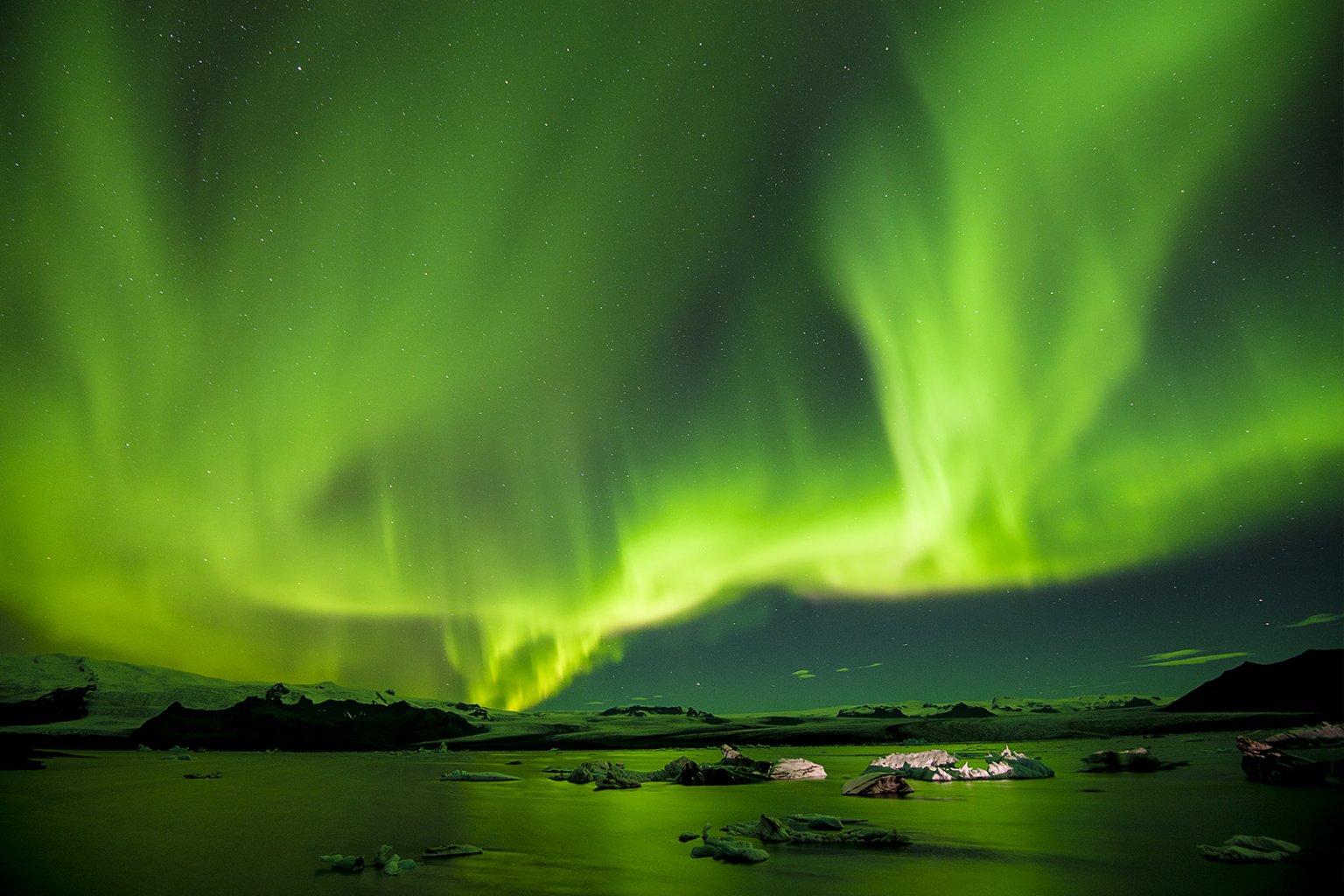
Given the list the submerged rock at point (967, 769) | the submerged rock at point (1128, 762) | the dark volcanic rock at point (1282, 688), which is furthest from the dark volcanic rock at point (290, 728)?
the dark volcanic rock at point (1282, 688)

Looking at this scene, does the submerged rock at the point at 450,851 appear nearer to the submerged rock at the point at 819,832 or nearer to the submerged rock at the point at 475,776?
the submerged rock at the point at 819,832

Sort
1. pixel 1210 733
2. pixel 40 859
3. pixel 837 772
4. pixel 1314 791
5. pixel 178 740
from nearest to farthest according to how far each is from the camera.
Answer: pixel 40 859 → pixel 1314 791 → pixel 837 772 → pixel 1210 733 → pixel 178 740

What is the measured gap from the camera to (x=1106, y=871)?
21.9ft

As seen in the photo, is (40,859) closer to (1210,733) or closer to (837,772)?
(837,772)

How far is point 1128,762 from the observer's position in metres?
18.0

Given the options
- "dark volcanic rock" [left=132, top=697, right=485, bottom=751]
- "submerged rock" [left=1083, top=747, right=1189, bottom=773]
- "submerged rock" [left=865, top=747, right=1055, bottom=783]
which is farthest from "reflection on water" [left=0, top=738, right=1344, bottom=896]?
"dark volcanic rock" [left=132, top=697, right=485, bottom=751]

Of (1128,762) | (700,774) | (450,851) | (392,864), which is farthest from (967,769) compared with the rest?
(392,864)

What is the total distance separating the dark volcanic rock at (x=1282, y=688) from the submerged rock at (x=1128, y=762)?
1167 inches

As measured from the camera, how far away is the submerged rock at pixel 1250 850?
22.2ft

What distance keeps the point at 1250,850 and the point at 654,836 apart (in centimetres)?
685

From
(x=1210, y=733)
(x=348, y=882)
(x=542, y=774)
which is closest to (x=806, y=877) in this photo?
(x=348, y=882)

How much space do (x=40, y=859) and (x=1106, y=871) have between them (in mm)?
12209

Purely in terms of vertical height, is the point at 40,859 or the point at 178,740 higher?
the point at 40,859

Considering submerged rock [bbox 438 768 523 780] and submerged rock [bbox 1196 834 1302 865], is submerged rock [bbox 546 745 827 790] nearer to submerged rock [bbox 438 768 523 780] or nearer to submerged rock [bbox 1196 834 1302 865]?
submerged rock [bbox 438 768 523 780]
